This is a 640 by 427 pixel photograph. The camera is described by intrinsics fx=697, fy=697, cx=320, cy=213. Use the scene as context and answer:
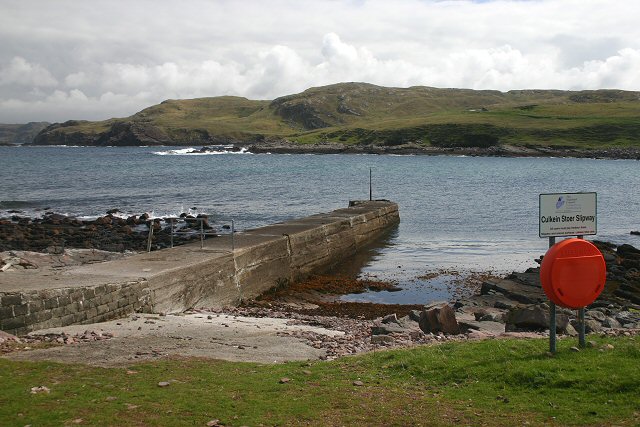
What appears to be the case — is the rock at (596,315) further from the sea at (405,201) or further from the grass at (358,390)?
the sea at (405,201)

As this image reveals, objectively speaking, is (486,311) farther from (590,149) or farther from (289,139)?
(289,139)

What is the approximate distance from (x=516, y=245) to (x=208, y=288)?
21524 millimetres

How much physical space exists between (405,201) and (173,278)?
4411 cm

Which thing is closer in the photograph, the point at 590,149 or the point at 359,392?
the point at 359,392

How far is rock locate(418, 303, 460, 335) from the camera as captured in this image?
14.3m

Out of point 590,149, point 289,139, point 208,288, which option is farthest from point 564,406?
point 289,139

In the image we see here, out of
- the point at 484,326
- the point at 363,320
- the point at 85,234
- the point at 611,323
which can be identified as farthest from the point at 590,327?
Answer: the point at 85,234

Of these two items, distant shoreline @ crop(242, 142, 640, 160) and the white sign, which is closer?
the white sign

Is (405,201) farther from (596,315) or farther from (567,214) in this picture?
(567,214)

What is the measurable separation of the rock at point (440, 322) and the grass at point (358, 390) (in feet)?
10.3

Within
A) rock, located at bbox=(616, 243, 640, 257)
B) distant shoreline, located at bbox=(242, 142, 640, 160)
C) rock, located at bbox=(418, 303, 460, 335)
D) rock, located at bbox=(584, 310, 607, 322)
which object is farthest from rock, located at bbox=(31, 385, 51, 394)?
distant shoreline, located at bbox=(242, 142, 640, 160)

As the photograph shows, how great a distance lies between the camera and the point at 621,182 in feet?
266

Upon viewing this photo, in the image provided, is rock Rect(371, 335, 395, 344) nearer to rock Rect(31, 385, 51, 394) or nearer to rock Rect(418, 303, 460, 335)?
rock Rect(418, 303, 460, 335)

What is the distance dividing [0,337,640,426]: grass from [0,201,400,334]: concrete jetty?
3.06m
